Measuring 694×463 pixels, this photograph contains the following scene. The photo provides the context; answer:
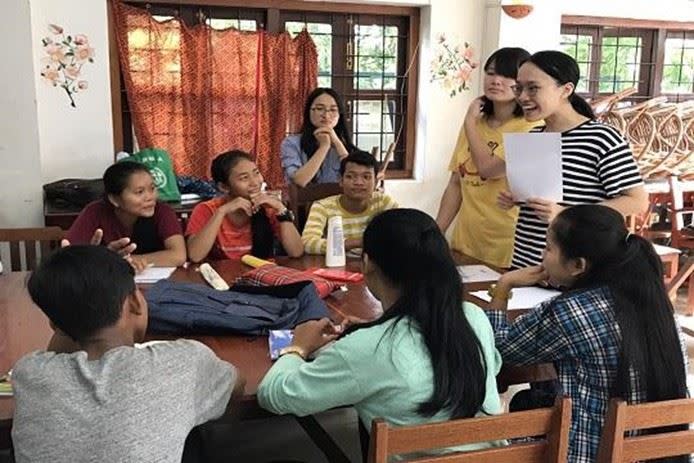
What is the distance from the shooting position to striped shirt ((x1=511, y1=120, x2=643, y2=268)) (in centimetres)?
200

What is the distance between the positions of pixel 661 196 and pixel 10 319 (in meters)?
4.27

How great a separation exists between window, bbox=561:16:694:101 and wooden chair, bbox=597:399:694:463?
4.01 metres

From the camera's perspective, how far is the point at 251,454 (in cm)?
246

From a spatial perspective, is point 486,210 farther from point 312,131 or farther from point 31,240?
point 31,240

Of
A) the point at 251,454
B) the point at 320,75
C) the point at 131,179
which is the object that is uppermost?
the point at 320,75

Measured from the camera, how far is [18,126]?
3439mm

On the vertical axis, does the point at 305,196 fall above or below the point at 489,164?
below

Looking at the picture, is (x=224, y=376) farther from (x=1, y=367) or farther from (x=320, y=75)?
(x=320, y=75)

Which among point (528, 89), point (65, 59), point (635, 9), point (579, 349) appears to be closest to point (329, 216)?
point (528, 89)

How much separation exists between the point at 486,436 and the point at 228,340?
0.74 m

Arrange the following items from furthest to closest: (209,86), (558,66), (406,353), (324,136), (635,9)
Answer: (635,9)
(209,86)
(324,136)
(558,66)
(406,353)

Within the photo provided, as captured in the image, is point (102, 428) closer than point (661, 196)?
Yes

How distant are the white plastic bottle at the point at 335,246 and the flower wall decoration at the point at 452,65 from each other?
2.37 m

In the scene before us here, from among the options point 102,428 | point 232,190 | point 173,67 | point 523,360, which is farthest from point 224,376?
point 173,67
